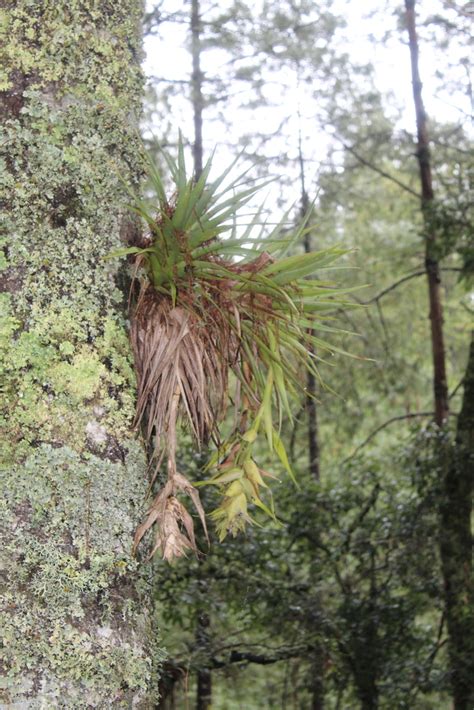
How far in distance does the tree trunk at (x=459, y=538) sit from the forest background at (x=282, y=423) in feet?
0.05

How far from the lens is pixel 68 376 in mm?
1507

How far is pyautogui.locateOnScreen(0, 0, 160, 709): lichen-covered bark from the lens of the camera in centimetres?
139

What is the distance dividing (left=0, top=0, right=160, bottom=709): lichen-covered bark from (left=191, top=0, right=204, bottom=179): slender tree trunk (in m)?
7.03

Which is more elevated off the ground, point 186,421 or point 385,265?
point 385,265

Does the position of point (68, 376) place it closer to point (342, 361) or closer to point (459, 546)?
point (459, 546)

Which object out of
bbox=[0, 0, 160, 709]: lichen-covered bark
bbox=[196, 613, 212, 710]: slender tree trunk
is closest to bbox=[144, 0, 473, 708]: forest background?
bbox=[196, 613, 212, 710]: slender tree trunk

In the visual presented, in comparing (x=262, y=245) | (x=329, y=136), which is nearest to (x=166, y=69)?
(x=329, y=136)

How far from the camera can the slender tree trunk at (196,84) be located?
28.3ft

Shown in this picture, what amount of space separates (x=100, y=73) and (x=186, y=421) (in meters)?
0.83

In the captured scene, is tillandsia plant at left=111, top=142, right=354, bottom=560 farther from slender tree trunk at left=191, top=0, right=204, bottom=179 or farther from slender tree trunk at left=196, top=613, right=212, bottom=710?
slender tree trunk at left=191, top=0, right=204, bottom=179

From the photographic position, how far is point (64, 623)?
1.39m

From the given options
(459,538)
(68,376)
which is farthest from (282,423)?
(68,376)

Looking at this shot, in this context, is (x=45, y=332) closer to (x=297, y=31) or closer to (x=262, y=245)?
(x=262, y=245)

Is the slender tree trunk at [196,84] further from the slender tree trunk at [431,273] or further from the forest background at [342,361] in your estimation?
the slender tree trunk at [431,273]
